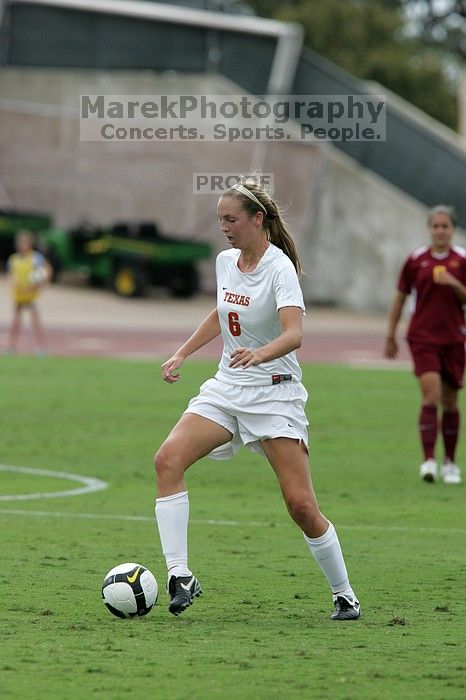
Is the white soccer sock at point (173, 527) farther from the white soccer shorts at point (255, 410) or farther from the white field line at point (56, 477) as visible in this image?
the white field line at point (56, 477)

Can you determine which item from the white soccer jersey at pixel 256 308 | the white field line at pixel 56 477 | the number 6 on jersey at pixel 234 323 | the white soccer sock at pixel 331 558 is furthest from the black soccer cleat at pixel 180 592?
the white field line at pixel 56 477

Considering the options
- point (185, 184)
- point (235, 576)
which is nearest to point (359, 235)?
point (185, 184)

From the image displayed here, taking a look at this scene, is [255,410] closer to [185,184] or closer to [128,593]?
[128,593]

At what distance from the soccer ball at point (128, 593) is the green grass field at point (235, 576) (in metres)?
0.07

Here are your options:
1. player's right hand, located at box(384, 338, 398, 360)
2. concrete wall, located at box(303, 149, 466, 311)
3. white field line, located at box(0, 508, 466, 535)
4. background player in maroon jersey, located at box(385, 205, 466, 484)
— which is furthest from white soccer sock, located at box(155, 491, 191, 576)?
concrete wall, located at box(303, 149, 466, 311)

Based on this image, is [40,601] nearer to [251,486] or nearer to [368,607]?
[368,607]

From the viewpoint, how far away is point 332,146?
134 ft

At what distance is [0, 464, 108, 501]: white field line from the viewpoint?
1223 cm

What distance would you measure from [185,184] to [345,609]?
116ft

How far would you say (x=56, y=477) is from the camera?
13.5 meters

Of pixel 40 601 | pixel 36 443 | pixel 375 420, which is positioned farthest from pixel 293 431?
pixel 375 420

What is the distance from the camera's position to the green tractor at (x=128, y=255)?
4016cm

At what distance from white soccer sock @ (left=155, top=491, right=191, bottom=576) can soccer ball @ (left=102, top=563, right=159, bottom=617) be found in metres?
0.16

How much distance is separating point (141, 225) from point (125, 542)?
31.1 metres
